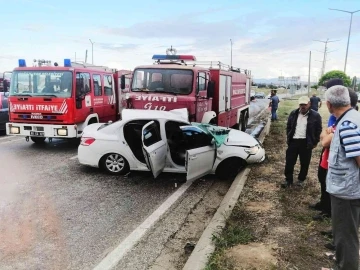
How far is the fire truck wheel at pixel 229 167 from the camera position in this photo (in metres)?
7.41

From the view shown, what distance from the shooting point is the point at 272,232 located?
4.57 metres

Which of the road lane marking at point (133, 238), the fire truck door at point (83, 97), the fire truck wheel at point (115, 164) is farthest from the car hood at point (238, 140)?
the fire truck door at point (83, 97)

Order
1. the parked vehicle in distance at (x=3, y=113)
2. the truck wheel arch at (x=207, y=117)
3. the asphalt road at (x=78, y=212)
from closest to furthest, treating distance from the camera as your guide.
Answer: the asphalt road at (x=78, y=212)
the truck wheel arch at (x=207, y=117)
the parked vehicle in distance at (x=3, y=113)

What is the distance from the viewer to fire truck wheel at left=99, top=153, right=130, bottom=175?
754 centimetres

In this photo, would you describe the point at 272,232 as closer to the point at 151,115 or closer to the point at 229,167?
the point at 229,167

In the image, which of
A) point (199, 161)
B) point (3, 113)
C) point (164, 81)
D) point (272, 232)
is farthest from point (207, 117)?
point (3, 113)

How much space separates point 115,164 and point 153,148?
4.71 ft

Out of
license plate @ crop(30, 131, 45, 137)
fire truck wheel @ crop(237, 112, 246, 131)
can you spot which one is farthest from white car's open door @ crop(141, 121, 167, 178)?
fire truck wheel @ crop(237, 112, 246, 131)

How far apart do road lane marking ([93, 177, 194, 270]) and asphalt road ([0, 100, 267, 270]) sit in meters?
0.02

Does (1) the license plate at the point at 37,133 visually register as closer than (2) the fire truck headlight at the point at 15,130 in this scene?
Yes

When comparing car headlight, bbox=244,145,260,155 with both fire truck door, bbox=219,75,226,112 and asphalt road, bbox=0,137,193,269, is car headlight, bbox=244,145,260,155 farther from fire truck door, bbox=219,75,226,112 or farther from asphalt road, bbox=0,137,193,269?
fire truck door, bbox=219,75,226,112

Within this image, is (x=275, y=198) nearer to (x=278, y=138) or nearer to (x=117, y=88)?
(x=278, y=138)

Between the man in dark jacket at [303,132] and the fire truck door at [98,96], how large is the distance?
6.47 meters

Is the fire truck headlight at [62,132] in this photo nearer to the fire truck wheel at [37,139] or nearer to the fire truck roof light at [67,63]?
the fire truck roof light at [67,63]
